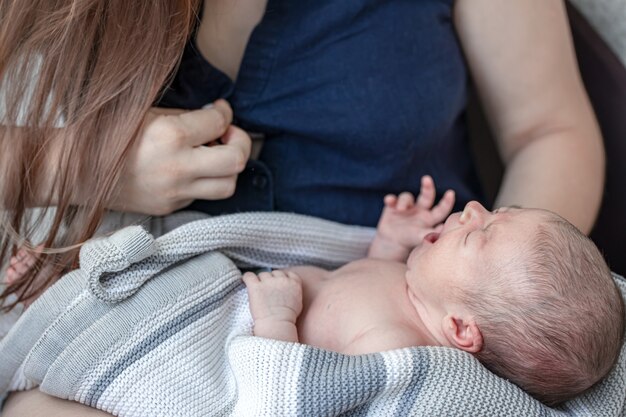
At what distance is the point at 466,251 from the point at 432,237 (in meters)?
0.11

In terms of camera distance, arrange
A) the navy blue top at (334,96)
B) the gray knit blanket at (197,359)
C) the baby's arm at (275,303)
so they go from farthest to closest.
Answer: the navy blue top at (334,96) < the baby's arm at (275,303) < the gray knit blanket at (197,359)

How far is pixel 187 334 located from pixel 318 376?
0.58 feet

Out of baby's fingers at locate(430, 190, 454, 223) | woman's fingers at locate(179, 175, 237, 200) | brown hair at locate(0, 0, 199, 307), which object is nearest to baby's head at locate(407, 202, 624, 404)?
baby's fingers at locate(430, 190, 454, 223)

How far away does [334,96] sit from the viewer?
1011 mm

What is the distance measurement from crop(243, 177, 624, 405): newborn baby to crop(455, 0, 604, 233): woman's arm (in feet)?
0.68

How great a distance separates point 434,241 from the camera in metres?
0.94

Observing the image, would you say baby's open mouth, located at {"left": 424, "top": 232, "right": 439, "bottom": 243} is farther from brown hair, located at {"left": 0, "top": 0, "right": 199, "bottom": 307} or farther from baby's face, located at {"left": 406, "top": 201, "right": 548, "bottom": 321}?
brown hair, located at {"left": 0, "top": 0, "right": 199, "bottom": 307}

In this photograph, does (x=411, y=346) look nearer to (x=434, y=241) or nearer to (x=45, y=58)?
(x=434, y=241)

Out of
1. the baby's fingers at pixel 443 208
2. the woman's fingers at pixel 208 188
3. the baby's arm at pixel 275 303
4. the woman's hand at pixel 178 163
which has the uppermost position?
the woman's hand at pixel 178 163

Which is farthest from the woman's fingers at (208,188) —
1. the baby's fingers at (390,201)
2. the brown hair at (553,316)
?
the brown hair at (553,316)

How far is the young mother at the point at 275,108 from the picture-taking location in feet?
2.85

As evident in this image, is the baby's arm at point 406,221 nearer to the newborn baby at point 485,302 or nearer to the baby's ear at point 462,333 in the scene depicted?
the newborn baby at point 485,302

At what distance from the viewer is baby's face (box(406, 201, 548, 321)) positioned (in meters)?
0.82

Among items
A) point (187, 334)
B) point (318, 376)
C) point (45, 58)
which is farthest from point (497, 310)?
point (45, 58)
